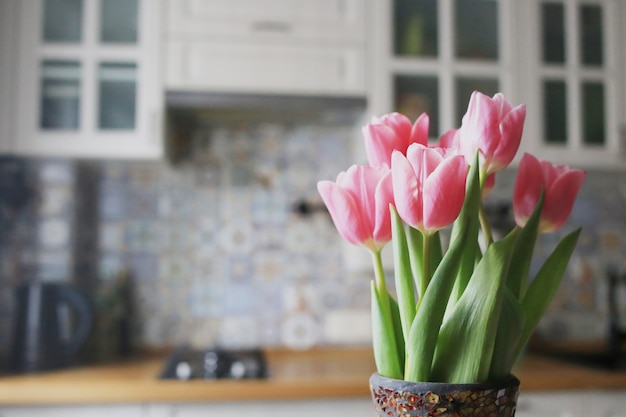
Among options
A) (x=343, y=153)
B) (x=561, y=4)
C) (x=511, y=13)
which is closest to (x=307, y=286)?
(x=343, y=153)

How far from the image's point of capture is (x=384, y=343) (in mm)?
474

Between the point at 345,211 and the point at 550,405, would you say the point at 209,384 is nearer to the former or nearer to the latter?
the point at 550,405

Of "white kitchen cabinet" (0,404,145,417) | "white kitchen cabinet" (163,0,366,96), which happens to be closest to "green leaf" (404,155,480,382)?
"white kitchen cabinet" (0,404,145,417)

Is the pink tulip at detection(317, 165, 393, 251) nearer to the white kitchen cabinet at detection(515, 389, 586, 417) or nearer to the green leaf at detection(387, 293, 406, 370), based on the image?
the green leaf at detection(387, 293, 406, 370)

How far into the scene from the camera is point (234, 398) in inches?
60.7

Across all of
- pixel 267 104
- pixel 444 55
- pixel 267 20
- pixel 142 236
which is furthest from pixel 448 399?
pixel 142 236

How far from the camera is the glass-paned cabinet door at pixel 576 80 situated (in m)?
2.00

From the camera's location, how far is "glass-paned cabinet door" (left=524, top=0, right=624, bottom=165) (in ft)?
6.57

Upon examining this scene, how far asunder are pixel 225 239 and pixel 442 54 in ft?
3.35

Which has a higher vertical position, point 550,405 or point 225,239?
point 225,239

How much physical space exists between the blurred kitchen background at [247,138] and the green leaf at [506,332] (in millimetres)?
1477

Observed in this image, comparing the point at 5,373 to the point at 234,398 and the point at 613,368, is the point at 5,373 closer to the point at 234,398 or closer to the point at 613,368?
the point at 234,398

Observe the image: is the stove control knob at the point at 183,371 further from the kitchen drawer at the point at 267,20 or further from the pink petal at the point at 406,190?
the pink petal at the point at 406,190

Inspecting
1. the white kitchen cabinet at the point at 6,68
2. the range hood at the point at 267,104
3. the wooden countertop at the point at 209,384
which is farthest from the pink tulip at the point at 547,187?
the white kitchen cabinet at the point at 6,68
